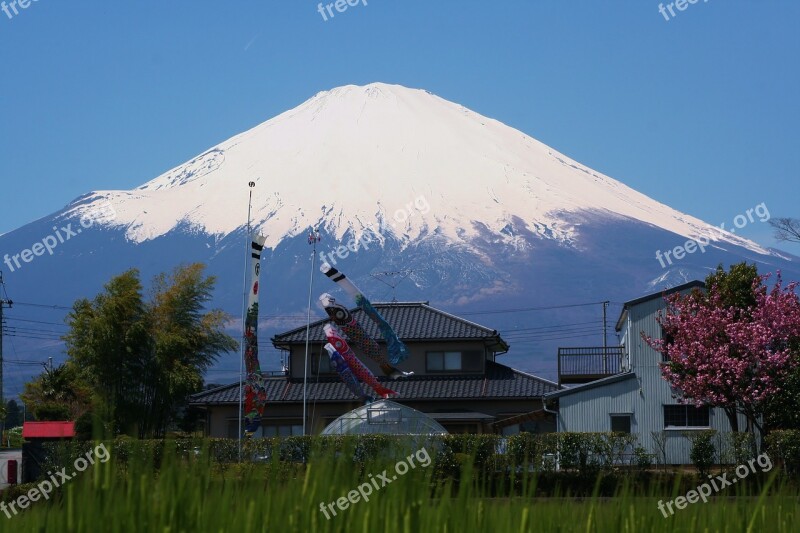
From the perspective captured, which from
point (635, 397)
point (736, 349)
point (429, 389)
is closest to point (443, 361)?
point (429, 389)

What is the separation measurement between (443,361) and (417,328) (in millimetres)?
2095

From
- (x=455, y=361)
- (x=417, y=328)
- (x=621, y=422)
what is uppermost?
(x=417, y=328)

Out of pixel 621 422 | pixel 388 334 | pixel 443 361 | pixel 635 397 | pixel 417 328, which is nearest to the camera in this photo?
pixel 635 397

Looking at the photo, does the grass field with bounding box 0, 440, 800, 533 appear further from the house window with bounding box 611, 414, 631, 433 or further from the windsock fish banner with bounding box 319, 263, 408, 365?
the windsock fish banner with bounding box 319, 263, 408, 365

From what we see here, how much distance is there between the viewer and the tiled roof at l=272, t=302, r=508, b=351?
50.1 m

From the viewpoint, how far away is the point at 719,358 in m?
34.7

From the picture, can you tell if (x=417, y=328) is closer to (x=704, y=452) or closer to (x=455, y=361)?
(x=455, y=361)

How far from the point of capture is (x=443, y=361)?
50.5 metres

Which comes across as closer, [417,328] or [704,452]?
[704,452]

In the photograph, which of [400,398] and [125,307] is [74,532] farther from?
[125,307]

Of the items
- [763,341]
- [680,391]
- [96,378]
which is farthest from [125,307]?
[763,341]

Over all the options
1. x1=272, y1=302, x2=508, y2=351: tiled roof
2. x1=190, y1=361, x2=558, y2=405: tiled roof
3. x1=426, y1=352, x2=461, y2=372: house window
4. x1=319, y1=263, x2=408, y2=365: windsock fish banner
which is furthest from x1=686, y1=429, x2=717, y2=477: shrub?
x1=426, y1=352, x2=461, y2=372: house window

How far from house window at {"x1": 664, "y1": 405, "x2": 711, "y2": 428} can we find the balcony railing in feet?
21.0

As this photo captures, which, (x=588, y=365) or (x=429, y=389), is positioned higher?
(x=588, y=365)
